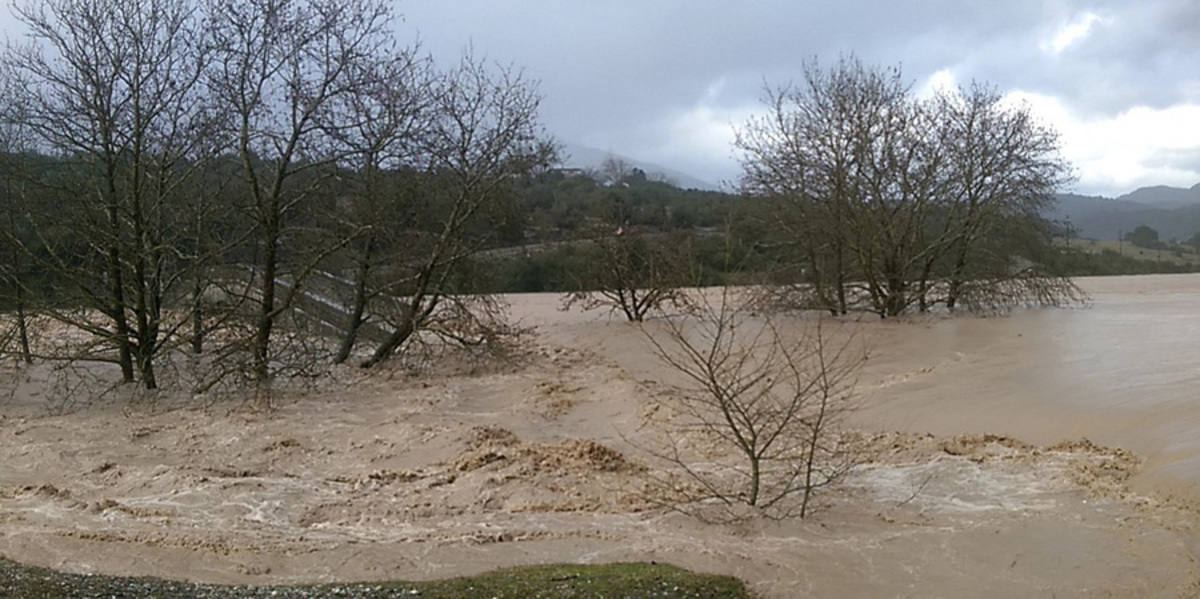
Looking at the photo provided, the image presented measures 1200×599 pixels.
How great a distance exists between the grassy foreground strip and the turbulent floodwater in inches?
182

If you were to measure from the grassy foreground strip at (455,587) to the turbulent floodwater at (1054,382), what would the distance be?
15.2ft

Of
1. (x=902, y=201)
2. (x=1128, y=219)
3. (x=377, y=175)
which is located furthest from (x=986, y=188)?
(x=1128, y=219)

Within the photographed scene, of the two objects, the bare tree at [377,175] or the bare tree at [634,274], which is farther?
the bare tree at [634,274]

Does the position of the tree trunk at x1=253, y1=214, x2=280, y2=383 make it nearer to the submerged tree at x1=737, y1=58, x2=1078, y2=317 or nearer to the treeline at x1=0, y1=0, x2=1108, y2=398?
the treeline at x1=0, y1=0, x2=1108, y2=398

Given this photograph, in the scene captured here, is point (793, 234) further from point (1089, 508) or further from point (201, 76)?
point (1089, 508)

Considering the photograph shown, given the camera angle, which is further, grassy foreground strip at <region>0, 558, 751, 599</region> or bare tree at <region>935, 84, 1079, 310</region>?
bare tree at <region>935, 84, 1079, 310</region>

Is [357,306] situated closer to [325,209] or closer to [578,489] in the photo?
[325,209]

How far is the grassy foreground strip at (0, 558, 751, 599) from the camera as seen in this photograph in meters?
5.49

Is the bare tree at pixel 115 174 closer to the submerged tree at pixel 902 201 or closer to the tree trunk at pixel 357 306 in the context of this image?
the tree trunk at pixel 357 306

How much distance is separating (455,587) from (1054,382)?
983cm

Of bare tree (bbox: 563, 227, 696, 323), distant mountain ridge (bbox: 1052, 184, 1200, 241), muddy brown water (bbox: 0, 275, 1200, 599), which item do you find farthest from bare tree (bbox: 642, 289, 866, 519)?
distant mountain ridge (bbox: 1052, 184, 1200, 241)

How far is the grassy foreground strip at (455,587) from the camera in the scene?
18.0 ft

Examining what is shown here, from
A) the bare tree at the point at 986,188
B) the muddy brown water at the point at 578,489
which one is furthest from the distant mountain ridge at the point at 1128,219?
the muddy brown water at the point at 578,489

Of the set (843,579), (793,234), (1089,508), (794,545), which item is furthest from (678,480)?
(793,234)
